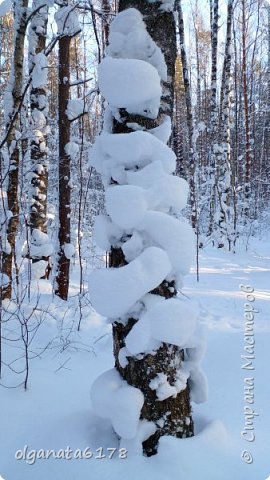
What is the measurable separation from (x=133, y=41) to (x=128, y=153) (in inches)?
22.3

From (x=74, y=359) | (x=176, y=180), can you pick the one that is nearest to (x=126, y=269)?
(x=176, y=180)

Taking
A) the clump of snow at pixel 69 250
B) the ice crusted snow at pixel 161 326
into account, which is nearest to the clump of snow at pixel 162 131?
the ice crusted snow at pixel 161 326

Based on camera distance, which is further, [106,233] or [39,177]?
[39,177]

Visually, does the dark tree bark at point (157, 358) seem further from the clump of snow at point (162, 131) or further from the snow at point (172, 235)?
the snow at point (172, 235)

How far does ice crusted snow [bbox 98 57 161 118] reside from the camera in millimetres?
1793

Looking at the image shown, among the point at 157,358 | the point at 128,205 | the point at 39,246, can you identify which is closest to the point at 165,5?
the point at 128,205

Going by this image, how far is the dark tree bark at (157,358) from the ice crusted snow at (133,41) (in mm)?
58

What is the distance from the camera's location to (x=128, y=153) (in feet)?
6.00

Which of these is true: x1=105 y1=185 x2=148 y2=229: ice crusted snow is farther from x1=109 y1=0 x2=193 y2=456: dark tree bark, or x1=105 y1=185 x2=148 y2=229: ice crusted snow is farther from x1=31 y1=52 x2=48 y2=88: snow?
x1=31 y1=52 x2=48 y2=88: snow

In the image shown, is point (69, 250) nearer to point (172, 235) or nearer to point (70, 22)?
point (70, 22)

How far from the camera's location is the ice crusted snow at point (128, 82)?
1793 mm

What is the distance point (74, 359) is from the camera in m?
3.23

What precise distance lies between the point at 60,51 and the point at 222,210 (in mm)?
5810

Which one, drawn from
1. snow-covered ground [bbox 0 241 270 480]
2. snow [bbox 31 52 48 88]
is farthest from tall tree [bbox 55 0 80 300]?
snow-covered ground [bbox 0 241 270 480]
